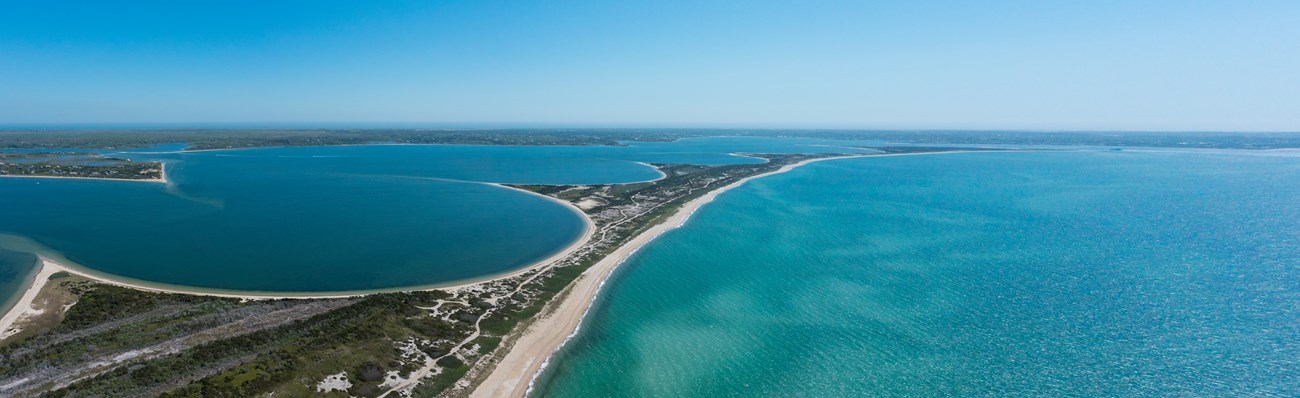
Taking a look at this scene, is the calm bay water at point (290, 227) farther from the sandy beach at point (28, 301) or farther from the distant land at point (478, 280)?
the sandy beach at point (28, 301)

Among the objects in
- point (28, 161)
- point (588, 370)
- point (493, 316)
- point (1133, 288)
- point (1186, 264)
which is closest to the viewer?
point (588, 370)

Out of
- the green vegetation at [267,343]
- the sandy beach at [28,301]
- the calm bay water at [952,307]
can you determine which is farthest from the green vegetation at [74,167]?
the calm bay water at [952,307]

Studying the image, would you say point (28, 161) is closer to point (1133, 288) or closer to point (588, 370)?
point (588, 370)

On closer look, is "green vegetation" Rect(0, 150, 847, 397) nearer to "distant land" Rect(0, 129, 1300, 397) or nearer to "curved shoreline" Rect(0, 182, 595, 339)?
"distant land" Rect(0, 129, 1300, 397)

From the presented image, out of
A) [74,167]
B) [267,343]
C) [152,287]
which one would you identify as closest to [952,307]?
[267,343]

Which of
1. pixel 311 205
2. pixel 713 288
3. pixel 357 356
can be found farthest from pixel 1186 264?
pixel 311 205

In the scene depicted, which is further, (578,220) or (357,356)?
(578,220)

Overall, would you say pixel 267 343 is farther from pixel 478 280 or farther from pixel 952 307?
pixel 952 307
